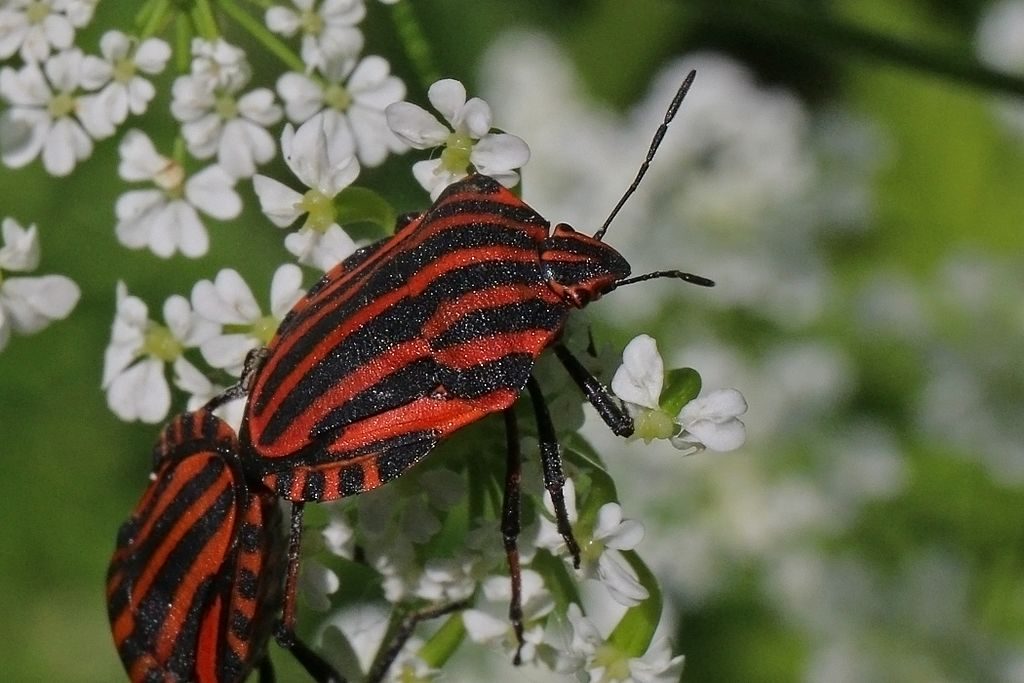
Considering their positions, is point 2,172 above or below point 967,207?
below

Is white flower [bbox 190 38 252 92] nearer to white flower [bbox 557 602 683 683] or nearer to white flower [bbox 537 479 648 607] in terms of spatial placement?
white flower [bbox 537 479 648 607]

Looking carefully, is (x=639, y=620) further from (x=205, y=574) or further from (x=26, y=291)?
(x=26, y=291)

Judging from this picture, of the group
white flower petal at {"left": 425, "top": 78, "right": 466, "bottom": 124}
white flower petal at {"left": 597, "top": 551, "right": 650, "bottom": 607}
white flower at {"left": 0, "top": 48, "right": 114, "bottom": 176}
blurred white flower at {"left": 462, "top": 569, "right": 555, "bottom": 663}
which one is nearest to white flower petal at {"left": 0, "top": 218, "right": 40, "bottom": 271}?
white flower at {"left": 0, "top": 48, "right": 114, "bottom": 176}

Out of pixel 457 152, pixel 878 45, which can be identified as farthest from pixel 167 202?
pixel 878 45

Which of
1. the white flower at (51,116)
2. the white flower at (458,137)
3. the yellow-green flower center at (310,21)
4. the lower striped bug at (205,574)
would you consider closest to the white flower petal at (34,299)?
the white flower at (51,116)

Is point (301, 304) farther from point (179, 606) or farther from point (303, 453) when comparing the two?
point (179, 606)

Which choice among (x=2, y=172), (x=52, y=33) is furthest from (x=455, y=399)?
(x=2, y=172)

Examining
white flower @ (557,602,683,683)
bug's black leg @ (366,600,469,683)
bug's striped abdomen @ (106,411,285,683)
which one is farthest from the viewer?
bug's black leg @ (366,600,469,683)
